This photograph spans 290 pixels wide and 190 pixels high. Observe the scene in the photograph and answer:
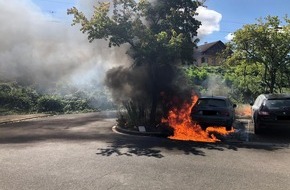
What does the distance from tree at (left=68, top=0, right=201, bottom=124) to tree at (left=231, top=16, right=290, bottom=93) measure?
195 inches

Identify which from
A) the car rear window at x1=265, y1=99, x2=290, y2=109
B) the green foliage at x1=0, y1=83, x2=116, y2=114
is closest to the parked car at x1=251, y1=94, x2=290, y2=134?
the car rear window at x1=265, y1=99, x2=290, y2=109

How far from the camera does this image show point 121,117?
15.2 meters

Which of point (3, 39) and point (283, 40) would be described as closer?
point (283, 40)

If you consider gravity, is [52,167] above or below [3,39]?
below

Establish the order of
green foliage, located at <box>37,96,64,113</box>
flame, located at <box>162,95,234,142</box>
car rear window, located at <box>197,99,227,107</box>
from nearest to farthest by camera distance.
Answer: flame, located at <box>162,95,234,142</box> < car rear window, located at <box>197,99,227,107</box> < green foliage, located at <box>37,96,64,113</box>

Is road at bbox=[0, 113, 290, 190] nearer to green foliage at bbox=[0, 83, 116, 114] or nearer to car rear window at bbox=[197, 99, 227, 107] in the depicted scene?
car rear window at bbox=[197, 99, 227, 107]

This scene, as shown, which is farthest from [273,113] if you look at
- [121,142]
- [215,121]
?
[121,142]

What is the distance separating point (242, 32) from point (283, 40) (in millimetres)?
2276

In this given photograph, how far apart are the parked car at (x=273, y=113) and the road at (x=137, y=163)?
571 mm

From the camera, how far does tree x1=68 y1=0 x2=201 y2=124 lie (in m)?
13.8

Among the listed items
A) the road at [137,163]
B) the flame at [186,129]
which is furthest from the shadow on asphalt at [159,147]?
the flame at [186,129]

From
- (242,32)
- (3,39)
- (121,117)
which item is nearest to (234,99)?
(242,32)

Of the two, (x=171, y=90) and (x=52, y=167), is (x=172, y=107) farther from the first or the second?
(x=52, y=167)

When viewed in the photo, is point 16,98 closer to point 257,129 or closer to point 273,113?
point 257,129
